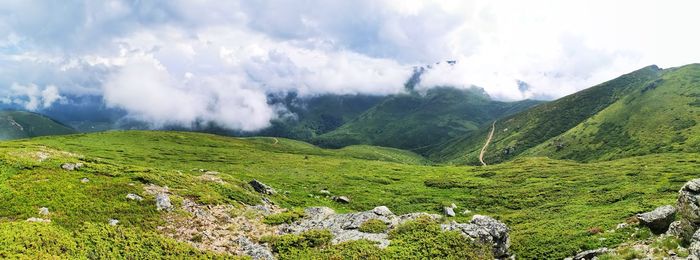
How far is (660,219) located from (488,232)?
545 inches

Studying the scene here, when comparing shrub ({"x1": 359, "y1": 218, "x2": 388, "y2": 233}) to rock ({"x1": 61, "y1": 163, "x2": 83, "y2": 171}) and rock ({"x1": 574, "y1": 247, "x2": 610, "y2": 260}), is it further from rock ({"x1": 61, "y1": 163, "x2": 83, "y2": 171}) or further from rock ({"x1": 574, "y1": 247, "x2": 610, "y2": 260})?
rock ({"x1": 61, "y1": 163, "x2": 83, "y2": 171})

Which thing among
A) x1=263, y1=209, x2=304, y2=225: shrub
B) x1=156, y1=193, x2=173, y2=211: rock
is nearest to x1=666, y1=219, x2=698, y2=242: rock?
x1=263, y1=209, x2=304, y2=225: shrub

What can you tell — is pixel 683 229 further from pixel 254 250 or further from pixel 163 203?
pixel 163 203

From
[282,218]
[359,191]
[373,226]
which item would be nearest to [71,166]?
[282,218]

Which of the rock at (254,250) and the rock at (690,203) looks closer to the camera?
the rock at (690,203)

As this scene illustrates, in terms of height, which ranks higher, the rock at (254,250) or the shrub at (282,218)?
the shrub at (282,218)

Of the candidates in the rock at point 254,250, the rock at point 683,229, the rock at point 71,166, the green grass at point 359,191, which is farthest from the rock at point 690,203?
the rock at point 71,166

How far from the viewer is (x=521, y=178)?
106688mm

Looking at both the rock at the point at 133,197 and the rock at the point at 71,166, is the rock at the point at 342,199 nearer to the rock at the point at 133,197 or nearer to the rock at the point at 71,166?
the rock at the point at 133,197

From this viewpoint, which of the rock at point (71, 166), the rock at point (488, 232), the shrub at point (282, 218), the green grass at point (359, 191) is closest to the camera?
the rock at point (488, 232)

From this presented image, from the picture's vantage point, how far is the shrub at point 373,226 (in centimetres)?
3494

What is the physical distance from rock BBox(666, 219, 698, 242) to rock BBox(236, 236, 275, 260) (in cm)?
2929

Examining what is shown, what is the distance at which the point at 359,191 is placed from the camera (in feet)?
275

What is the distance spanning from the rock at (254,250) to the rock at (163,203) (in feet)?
28.4
